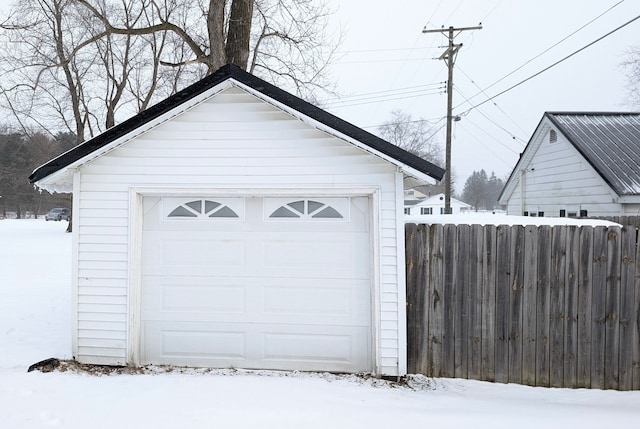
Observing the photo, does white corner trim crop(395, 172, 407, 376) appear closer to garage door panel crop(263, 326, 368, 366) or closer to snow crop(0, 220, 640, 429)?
snow crop(0, 220, 640, 429)

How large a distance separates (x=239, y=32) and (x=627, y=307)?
9.77 meters

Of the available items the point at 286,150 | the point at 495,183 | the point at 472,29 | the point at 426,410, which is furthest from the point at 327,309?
the point at 495,183

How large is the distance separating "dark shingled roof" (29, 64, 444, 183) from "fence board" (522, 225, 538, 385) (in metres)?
1.31

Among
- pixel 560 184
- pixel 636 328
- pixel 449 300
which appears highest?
pixel 560 184

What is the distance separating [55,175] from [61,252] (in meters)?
14.2

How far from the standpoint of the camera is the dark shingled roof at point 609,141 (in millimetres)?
11438

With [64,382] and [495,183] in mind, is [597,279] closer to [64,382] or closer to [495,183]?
[64,382]

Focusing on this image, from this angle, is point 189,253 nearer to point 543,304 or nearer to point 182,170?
point 182,170

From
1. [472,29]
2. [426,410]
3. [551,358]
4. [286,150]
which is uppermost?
[472,29]

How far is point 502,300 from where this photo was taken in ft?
16.3

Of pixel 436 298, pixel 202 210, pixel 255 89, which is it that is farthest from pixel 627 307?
pixel 202 210

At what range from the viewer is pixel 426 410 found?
421cm

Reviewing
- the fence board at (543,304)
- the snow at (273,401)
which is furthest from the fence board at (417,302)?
the fence board at (543,304)

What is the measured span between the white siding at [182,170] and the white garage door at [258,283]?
299 mm
